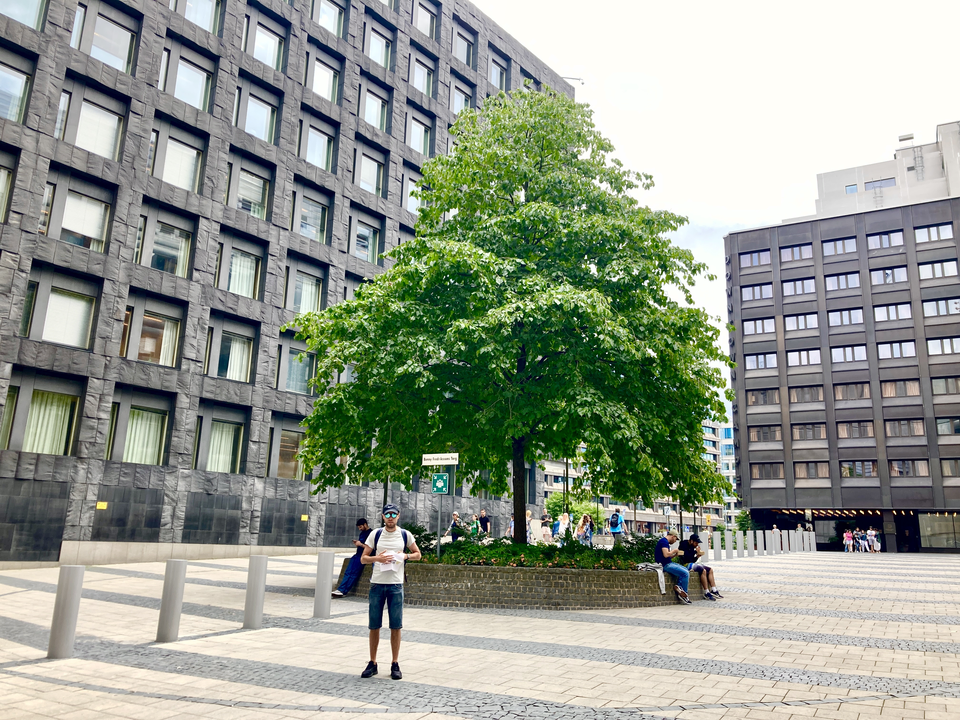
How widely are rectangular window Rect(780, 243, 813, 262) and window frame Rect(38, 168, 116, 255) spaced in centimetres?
5359

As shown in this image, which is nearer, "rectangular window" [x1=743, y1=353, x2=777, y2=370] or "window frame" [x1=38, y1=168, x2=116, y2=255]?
"window frame" [x1=38, y1=168, x2=116, y2=255]

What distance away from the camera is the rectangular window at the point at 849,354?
56616 mm

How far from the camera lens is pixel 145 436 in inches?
976

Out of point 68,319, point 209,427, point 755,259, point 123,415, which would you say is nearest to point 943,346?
point 755,259

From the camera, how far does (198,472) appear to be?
25797 millimetres

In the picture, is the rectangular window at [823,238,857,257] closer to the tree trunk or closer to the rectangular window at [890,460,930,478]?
the rectangular window at [890,460,930,478]

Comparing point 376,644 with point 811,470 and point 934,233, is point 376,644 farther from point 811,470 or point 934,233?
point 934,233

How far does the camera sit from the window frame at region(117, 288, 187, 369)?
24.4 m

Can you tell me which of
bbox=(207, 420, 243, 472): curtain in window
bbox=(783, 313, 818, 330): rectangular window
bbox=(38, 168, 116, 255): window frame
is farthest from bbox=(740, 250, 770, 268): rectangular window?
bbox=(38, 168, 116, 255): window frame

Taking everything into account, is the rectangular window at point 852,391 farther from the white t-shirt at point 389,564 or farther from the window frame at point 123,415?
the white t-shirt at point 389,564

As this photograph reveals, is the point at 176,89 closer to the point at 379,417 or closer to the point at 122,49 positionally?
A: the point at 122,49

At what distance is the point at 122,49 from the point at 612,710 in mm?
27600

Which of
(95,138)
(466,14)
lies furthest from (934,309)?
(95,138)

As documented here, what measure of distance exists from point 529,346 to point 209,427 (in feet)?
55.0
